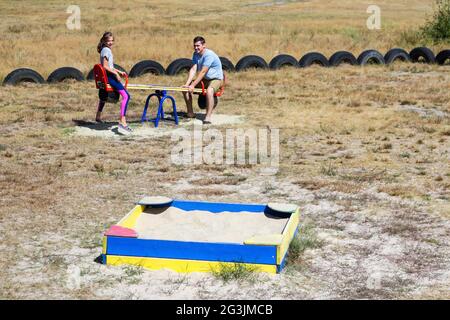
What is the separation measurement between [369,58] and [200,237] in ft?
50.9

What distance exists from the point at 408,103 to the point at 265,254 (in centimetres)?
994

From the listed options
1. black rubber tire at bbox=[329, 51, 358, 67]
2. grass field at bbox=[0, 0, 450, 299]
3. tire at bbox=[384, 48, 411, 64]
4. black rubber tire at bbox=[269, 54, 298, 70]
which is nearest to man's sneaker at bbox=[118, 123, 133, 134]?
grass field at bbox=[0, 0, 450, 299]

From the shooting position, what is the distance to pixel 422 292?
6.09m

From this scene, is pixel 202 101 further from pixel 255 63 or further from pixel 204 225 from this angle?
pixel 204 225

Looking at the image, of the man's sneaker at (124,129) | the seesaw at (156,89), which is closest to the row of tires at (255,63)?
the seesaw at (156,89)

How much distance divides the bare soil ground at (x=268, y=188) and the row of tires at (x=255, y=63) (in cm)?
67

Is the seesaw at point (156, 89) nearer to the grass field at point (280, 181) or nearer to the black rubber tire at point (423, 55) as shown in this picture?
the grass field at point (280, 181)

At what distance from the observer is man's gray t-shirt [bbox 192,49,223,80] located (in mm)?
13375

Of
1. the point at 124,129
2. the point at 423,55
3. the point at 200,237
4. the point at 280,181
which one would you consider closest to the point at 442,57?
the point at 423,55

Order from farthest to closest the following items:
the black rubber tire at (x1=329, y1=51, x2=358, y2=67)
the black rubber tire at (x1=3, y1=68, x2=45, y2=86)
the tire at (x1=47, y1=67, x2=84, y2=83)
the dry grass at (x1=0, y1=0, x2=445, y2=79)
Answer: the dry grass at (x1=0, y1=0, x2=445, y2=79)
the black rubber tire at (x1=329, y1=51, x2=358, y2=67)
the tire at (x1=47, y1=67, x2=84, y2=83)
the black rubber tire at (x1=3, y1=68, x2=45, y2=86)

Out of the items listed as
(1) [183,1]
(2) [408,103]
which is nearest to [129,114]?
(2) [408,103]

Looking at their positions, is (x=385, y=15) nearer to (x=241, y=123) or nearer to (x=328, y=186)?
(x=241, y=123)

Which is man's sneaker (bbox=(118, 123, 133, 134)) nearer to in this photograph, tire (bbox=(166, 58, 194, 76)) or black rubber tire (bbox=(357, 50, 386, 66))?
A: tire (bbox=(166, 58, 194, 76))

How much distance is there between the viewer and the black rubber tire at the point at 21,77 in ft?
55.9
